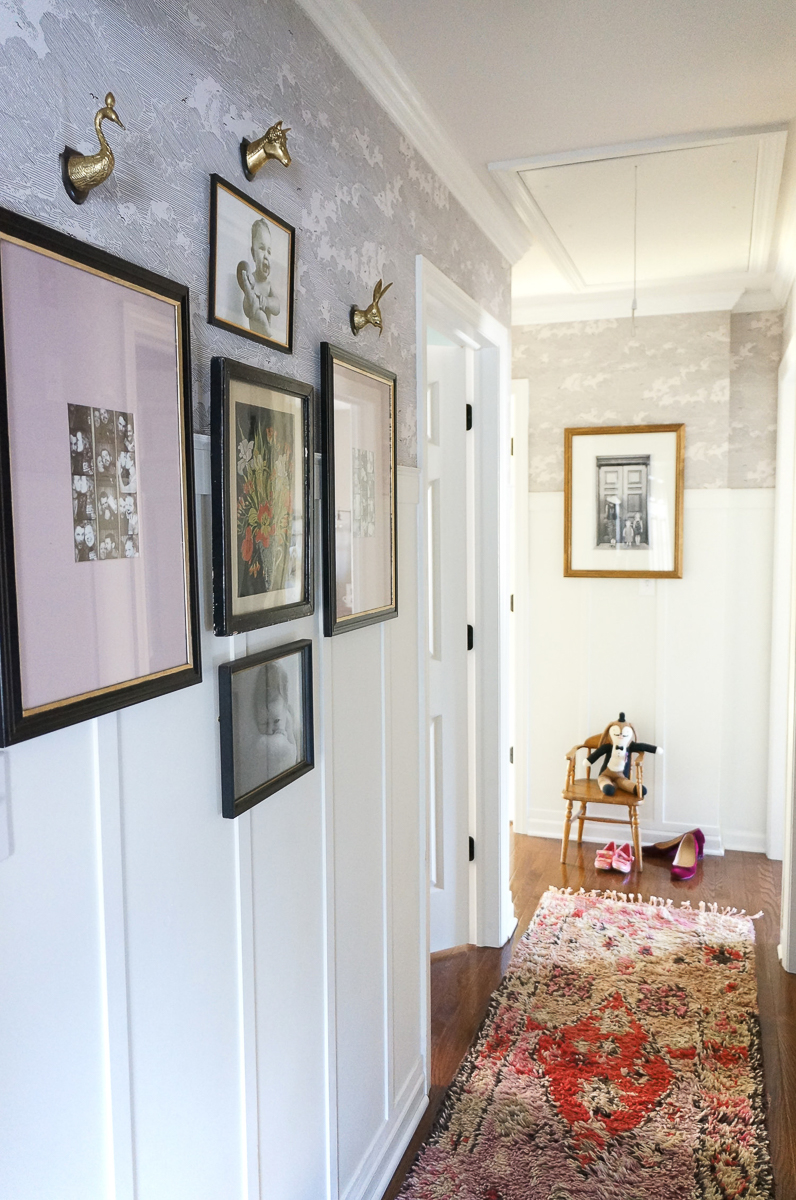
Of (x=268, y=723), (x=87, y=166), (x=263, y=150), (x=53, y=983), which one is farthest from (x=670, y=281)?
(x=53, y=983)

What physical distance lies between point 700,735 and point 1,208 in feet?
12.7

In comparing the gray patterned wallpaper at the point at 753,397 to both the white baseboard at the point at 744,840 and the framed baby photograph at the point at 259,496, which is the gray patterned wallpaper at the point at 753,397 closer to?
the white baseboard at the point at 744,840

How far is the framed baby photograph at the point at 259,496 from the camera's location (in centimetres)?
125

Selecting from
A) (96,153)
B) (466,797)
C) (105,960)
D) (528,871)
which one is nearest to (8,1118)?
(105,960)

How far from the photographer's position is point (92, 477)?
0.98 metres

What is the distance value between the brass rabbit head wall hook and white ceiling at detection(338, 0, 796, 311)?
1.67 feet

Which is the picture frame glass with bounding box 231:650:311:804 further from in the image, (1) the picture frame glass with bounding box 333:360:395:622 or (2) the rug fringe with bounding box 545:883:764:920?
(2) the rug fringe with bounding box 545:883:764:920

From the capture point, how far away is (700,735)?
411 centimetres

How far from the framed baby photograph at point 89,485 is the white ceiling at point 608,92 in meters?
1.06

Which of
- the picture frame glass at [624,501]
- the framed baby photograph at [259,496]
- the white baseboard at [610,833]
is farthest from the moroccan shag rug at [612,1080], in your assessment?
the picture frame glass at [624,501]

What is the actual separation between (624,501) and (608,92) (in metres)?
2.26

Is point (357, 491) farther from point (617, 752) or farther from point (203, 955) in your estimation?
point (617, 752)

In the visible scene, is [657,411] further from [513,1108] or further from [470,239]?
[513,1108]

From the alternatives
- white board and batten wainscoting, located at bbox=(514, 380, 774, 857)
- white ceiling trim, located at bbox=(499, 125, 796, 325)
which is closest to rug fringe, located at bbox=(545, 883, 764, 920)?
white board and batten wainscoting, located at bbox=(514, 380, 774, 857)
